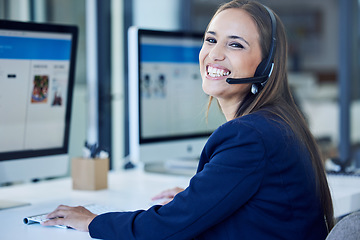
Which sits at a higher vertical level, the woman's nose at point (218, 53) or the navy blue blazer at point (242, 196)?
the woman's nose at point (218, 53)

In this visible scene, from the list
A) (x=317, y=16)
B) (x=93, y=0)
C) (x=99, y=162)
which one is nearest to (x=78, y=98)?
(x=93, y=0)

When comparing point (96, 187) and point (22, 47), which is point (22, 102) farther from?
point (96, 187)

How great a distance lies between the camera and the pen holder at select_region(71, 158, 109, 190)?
1.78 meters

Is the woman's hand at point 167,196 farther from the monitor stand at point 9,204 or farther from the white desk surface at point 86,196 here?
the monitor stand at point 9,204

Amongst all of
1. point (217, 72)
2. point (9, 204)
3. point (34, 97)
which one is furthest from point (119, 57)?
point (217, 72)

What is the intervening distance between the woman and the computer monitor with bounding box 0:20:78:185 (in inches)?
15.4

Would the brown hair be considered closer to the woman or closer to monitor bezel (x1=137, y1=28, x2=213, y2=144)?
the woman

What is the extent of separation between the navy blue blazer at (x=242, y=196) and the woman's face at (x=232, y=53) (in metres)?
0.18

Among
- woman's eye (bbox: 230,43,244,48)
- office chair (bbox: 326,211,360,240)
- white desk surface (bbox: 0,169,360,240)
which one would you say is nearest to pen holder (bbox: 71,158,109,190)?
white desk surface (bbox: 0,169,360,240)

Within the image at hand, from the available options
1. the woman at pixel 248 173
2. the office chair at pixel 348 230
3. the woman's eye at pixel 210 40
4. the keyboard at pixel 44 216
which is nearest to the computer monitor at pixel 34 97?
the keyboard at pixel 44 216

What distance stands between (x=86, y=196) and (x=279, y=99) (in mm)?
754

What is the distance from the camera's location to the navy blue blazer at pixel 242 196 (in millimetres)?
1081

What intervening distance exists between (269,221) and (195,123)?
3.64ft

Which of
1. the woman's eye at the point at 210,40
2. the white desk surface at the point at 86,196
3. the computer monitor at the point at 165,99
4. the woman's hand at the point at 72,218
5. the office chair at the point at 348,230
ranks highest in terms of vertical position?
the woman's eye at the point at 210,40
